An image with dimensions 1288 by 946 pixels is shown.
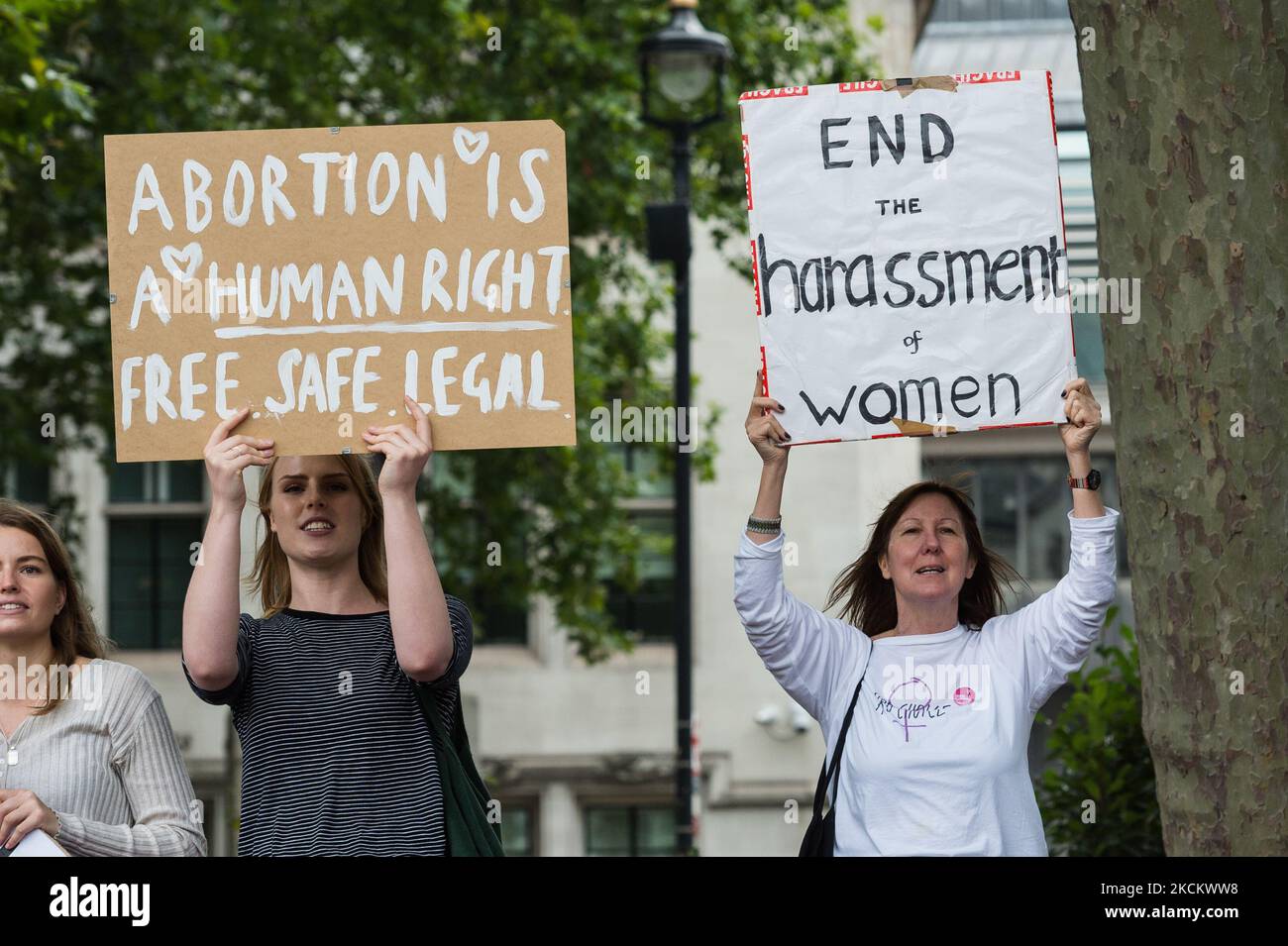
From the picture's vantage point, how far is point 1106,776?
231 inches

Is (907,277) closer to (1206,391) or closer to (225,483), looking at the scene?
(1206,391)

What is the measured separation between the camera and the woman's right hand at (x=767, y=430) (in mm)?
→ 3674

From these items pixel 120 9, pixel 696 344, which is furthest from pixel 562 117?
pixel 696 344

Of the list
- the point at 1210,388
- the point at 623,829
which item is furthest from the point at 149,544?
the point at 1210,388

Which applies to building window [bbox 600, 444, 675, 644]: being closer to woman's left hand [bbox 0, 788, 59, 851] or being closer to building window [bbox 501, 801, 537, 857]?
building window [bbox 501, 801, 537, 857]

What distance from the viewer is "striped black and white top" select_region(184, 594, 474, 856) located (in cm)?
330

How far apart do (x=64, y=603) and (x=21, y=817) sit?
50 centimetres

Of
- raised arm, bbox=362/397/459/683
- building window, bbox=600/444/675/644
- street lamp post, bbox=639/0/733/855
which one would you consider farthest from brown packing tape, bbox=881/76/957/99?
building window, bbox=600/444/675/644

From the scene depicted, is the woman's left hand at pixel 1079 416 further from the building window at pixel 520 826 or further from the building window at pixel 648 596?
the building window at pixel 520 826

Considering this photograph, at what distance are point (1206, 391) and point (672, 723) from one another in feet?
44.3

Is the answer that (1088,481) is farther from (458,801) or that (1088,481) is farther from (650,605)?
(650,605)

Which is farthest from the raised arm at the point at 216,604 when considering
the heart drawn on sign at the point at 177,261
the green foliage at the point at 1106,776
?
the green foliage at the point at 1106,776

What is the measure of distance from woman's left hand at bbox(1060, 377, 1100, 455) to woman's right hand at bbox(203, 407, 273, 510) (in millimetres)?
1564
